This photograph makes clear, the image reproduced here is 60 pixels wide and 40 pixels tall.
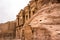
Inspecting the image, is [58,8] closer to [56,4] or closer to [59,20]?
[56,4]

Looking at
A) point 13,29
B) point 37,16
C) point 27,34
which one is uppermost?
point 37,16

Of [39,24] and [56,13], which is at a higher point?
[56,13]

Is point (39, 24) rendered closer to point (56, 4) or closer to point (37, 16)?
point (37, 16)

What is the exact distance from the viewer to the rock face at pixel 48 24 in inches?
136

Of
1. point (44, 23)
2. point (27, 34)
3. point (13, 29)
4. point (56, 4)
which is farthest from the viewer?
point (13, 29)

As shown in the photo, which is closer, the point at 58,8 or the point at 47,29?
the point at 47,29

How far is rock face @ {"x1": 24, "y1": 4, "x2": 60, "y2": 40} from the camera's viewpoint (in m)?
3.45

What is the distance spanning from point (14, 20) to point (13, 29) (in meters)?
1.55

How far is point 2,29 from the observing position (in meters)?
26.0

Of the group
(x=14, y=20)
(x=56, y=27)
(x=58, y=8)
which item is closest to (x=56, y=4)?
(x=58, y=8)

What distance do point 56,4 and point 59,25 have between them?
31.1 inches

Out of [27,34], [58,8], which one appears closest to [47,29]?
[58,8]

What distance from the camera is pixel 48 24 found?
3.62m

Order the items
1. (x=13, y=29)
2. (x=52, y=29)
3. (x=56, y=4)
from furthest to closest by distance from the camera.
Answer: (x=13, y=29)
(x=56, y=4)
(x=52, y=29)
